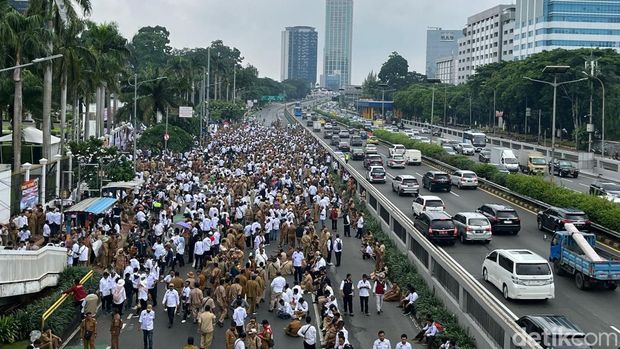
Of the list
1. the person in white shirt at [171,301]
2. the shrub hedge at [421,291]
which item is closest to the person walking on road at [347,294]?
the shrub hedge at [421,291]

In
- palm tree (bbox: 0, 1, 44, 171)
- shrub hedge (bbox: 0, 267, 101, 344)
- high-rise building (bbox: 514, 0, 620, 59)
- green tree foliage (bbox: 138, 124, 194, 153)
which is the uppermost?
high-rise building (bbox: 514, 0, 620, 59)

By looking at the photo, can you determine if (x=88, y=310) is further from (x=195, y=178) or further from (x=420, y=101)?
(x=420, y=101)

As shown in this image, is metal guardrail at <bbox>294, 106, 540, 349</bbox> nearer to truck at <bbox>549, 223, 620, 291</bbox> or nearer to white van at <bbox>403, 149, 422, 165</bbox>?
truck at <bbox>549, 223, 620, 291</bbox>

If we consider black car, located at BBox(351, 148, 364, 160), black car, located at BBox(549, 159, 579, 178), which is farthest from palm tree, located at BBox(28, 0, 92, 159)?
black car, located at BBox(549, 159, 579, 178)

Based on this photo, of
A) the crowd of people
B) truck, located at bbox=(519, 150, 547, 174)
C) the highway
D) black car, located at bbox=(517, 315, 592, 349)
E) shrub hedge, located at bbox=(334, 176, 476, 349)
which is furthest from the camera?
truck, located at bbox=(519, 150, 547, 174)

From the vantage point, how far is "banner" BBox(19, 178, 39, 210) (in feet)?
107

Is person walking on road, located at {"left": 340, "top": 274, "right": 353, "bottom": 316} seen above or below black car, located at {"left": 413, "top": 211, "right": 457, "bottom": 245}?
below

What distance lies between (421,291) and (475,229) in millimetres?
7025

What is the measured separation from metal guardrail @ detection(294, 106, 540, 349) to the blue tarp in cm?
1159

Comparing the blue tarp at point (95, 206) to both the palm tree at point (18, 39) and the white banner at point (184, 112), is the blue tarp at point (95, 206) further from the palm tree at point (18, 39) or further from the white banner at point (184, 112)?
the white banner at point (184, 112)

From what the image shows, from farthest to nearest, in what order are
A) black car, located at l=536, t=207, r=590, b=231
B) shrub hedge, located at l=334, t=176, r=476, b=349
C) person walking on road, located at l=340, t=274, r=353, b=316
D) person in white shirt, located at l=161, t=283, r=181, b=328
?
1. black car, located at l=536, t=207, r=590, b=231
2. person walking on road, located at l=340, t=274, r=353, b=316
3. person in white shirt, located at l=161, t=283, r=181, b=328
4. shrub hedge, located at l=334, t=176, r=476, b=349

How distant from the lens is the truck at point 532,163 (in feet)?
182

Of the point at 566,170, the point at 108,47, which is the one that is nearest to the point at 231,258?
the point at 108,47

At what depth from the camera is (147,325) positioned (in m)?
17.9
